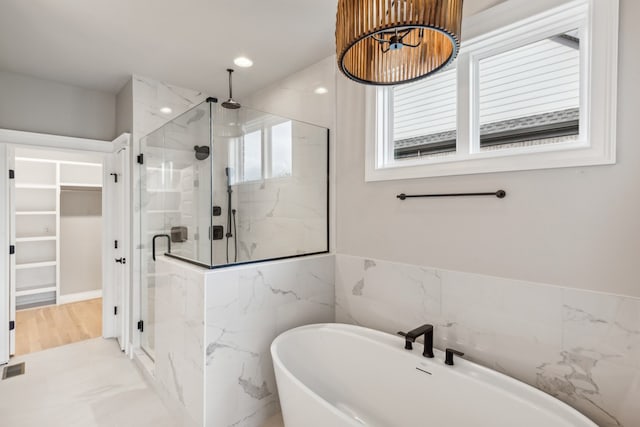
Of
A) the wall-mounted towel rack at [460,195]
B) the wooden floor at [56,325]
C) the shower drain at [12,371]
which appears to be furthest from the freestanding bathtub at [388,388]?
the wooden floor at [56,325]

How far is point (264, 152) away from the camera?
2.81 meters

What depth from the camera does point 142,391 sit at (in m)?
2.50

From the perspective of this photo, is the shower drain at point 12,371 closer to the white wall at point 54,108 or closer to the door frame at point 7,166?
the door frame at point 7,166

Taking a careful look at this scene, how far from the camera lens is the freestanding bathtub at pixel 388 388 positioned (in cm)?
138

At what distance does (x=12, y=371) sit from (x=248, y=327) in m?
2.38

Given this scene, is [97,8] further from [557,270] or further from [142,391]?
[557,270]

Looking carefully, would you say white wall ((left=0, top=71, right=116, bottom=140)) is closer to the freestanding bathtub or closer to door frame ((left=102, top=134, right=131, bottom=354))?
door frame ((left=102, top=134, right=131, bottom=354))

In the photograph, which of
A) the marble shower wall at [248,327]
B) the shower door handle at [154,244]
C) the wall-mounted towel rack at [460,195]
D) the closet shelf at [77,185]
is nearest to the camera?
the wall-mounted towel rack at [460,195]

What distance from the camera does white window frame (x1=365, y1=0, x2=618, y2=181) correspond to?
134cm

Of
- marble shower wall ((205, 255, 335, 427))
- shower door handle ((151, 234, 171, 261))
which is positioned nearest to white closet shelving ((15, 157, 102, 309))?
shower door handle ((151, 234, 171, 261))

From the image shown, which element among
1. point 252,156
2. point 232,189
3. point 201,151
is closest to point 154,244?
point 232,189

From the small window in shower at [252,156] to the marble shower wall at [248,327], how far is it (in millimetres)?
939

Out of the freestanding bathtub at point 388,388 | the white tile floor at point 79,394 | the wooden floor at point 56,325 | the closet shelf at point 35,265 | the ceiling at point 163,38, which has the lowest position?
the white tile floor at point 79,394

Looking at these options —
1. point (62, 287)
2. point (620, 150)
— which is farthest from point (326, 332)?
point (62, 287)
